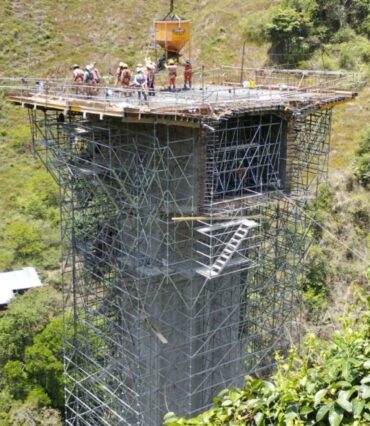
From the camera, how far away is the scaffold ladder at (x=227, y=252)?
16.2 meters

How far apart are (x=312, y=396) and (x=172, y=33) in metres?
15.5

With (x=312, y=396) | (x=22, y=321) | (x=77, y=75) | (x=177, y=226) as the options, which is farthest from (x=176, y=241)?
(x=312, y=396)

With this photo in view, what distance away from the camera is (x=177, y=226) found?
58.0ft

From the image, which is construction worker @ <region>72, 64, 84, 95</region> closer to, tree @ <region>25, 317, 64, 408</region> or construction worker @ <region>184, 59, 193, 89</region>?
construction worker @ <region>184, 59, 193, 89</region>

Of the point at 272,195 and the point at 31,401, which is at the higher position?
the point at 272,195

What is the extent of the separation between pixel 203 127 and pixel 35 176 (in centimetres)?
2580

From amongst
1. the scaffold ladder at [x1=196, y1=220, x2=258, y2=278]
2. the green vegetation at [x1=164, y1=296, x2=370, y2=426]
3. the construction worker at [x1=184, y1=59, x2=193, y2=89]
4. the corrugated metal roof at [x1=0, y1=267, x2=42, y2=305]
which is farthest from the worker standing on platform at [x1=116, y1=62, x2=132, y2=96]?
the green vegetation at [x1=164, y1=296, x2=370, y2=426]

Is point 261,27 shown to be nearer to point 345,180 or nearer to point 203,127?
point 345,180

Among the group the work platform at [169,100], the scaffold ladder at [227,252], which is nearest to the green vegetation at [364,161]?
the work platform at [169,100]

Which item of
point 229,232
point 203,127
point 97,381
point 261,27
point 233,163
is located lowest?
point 97,381

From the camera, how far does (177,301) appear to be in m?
18.7

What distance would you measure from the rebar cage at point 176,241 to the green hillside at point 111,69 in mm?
3400

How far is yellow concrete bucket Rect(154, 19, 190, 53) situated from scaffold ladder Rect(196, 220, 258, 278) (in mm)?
6603

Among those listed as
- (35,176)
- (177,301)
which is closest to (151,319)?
(177,301)
